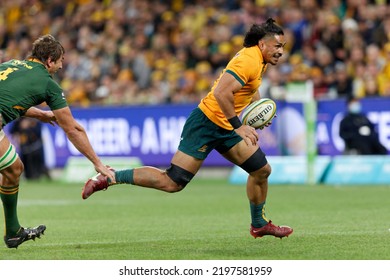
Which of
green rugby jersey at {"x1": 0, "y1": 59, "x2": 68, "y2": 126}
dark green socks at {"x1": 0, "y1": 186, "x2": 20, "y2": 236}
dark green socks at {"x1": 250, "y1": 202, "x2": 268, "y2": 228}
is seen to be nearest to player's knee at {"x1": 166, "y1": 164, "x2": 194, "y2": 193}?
dark green socks at {"x1": 250, "y1": 202, "x2": 268, "y2": 228}

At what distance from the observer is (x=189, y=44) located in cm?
2759

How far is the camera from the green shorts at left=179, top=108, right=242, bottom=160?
36.5ft

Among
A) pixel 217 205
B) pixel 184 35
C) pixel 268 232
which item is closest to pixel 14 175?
pixel 268 232

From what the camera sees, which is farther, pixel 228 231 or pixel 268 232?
pixel 228 231

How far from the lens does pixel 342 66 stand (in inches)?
939

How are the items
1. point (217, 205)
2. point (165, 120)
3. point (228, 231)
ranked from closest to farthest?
point (228, 231)
point (217, 205)
point (165, 120)

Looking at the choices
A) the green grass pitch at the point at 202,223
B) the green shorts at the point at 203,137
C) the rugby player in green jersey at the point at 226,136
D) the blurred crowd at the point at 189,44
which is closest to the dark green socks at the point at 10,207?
the green grass pitch at the point at 202,223

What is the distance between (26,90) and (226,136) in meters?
2.29

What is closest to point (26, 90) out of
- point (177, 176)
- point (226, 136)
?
point (177, 176)

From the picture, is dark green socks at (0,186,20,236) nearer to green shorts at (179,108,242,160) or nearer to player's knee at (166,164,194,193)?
player's knee at (166,164,194,193)

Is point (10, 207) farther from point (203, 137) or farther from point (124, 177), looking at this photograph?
point (203, 137)
